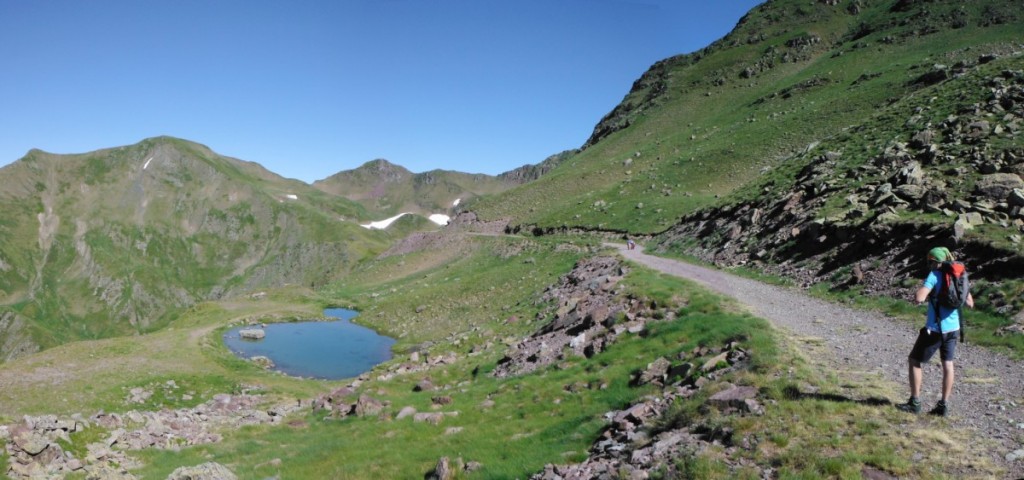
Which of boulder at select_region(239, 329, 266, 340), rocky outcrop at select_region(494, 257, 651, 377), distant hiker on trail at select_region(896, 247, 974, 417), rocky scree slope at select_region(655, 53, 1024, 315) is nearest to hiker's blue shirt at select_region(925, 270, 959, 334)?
distant hiker on trail at select_region(896, 247, 974, 417)

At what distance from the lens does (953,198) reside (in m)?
25.0

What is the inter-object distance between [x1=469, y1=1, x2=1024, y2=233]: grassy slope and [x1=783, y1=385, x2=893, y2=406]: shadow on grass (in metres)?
45.8

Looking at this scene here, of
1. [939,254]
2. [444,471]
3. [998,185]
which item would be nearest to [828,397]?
[939,254]

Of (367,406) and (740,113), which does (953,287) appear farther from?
(740,113)

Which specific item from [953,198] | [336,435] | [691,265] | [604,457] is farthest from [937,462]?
[691,265]

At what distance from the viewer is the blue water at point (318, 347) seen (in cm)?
4088

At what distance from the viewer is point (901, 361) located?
13.9 m

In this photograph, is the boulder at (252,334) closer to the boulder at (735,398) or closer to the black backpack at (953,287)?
the boulder at (735,398)

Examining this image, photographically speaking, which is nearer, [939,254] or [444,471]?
[939,254]

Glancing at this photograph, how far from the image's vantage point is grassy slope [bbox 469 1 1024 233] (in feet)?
227

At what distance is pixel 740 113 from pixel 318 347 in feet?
290

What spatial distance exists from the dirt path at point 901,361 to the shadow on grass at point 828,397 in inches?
18.9

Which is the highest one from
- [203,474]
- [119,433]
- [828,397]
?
[828,397]

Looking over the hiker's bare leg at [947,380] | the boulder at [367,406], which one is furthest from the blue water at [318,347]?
the hiker's bare leg at [947,380]
